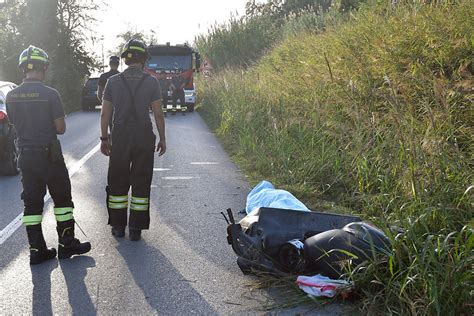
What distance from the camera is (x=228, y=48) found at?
3841 cm

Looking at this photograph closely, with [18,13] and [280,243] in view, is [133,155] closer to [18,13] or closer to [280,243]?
[280,243]

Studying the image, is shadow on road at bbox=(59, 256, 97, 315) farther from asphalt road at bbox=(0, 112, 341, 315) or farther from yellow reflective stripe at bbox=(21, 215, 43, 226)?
yellow reflective stripe at bbox=(21, 215, 43, 226)

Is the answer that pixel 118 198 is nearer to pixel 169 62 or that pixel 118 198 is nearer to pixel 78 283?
pixel 78 283

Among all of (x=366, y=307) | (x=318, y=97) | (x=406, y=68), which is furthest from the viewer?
(x=318, y=97)

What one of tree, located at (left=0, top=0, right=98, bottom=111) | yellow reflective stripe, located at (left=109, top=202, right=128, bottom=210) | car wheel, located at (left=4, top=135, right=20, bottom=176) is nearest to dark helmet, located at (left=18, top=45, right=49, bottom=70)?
yellow reflective stripe, located at (left=109, top=202, right=128, bottom=210)

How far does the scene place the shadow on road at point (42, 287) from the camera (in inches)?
195

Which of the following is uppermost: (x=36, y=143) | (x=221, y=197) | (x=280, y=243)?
(x=36, y=143)

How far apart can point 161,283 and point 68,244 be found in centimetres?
120

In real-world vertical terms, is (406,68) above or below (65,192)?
above

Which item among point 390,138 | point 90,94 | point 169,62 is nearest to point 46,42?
point 90,94

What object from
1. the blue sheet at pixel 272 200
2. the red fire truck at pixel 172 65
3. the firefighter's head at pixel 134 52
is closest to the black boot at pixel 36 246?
the firefighter's head at pixel 134 52

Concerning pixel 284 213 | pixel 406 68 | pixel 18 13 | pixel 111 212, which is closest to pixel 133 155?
pixel 111 212

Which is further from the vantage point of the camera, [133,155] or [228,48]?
[228,48]

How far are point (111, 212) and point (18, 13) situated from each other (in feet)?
120
